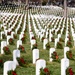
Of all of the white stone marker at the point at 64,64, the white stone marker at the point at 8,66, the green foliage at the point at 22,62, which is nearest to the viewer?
the white stone marker at the point at 8,66

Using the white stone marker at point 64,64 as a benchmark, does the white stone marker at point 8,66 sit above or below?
above

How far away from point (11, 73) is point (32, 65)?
269 cm

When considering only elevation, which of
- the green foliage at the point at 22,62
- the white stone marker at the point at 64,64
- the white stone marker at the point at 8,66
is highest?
the white stone marker at the point at 8,66

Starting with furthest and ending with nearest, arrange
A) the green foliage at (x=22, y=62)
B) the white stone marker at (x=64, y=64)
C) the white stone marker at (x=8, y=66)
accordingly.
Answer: the green foliage at (x=22, y=62)
the white stone marker at (x=64, y=64)
the white stone marker at (x=8, y=66)

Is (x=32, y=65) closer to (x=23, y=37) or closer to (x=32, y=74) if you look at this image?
(x=32, y=74)

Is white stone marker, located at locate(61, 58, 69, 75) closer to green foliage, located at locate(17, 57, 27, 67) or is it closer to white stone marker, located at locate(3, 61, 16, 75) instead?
white stone marker, located at locate(3, 61, 16, 75)

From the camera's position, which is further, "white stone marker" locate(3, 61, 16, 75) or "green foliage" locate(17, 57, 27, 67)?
"green foliage" locate(17, 57, 27, 67)

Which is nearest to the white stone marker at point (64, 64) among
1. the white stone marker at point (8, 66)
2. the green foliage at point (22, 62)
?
the white stone marker at point (8, 66)

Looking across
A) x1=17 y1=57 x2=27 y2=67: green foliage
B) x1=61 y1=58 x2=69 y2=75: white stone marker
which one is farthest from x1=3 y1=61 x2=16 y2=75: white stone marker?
x1=17 y1=57 x2=27 y2=67: green foliage

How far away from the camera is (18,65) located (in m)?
10.8

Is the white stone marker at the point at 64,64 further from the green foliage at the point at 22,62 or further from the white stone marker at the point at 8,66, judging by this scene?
the green foliage at the point at 22,62

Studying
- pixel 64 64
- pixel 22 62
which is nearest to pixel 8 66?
pixel 64 64

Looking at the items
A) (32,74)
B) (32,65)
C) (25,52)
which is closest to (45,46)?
(25,52)

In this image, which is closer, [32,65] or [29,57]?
[32,65]
